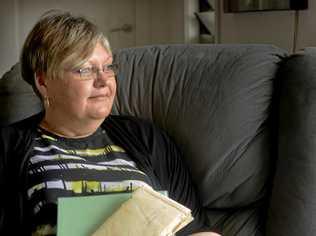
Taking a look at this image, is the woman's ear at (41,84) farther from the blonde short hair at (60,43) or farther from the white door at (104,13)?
the white door at (104,13)

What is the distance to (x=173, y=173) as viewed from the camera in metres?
1.49

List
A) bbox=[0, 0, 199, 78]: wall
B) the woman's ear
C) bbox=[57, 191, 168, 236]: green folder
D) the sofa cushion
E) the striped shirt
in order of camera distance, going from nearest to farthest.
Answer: bbox=[57, 191, 168, 236]: green folder, the striped shirt, the woman's ear, the sofa cushion, bbox=[0, 0, 199, 78]: wall

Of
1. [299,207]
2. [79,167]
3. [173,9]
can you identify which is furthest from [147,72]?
[173,9]

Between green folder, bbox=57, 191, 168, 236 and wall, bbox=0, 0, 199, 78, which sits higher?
wall, bbox=0, 0, 199, 78

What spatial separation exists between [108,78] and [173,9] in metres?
2.60

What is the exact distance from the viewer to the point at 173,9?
3922 millimetres

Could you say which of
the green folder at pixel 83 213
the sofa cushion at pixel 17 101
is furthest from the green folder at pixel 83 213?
the sofa cushion at pixel 17 101

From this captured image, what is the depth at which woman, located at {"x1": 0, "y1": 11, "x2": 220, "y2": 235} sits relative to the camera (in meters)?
1.35

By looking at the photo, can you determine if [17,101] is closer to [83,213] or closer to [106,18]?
[83,213]

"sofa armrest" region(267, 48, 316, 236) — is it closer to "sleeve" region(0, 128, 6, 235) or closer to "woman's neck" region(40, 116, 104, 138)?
"woman's neck" region(40, 116, 104, 138)

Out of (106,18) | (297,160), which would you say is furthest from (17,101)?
(106,18)

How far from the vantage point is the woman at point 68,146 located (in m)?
1.35

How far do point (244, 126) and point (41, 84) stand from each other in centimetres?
55

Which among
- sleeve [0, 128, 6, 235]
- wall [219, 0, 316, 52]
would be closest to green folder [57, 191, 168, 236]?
sleeve [0, 128, 6, 235]
